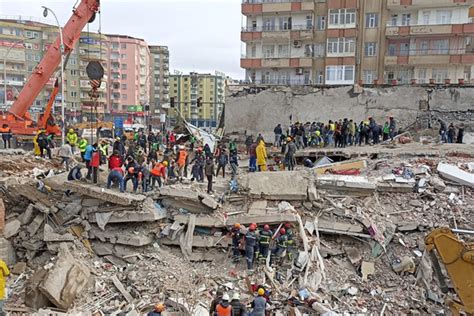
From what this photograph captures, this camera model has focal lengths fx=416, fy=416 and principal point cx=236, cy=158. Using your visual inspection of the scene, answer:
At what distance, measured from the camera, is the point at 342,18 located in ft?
108

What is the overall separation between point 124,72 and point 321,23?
4148 centimetres

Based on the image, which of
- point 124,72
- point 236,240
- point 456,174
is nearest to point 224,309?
point 236,240

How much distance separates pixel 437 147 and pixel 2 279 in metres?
16.4

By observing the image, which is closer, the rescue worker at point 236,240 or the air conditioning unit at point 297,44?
the rescue worker at point 236,240

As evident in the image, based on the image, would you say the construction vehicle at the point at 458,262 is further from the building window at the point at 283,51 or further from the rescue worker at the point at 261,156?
the building window at the point at 283,51

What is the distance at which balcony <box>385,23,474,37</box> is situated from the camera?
31266 mm

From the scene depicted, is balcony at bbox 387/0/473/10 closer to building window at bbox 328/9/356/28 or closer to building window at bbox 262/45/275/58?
building window at bbox 328/9/356/28

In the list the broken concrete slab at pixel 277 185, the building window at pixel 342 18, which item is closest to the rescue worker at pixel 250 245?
the broken concrete slab at pixel 277 185

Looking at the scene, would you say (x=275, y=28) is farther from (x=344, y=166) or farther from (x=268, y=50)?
(x=344, y=166)

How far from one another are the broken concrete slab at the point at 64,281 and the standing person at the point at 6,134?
32.8ft

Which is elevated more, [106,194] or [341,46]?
[341,46]

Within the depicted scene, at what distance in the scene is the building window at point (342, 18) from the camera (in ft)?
107

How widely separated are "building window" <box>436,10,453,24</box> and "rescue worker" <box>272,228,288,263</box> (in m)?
28.5

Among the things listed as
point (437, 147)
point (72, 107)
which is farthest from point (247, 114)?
point (72, 107)
